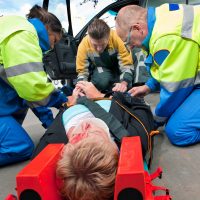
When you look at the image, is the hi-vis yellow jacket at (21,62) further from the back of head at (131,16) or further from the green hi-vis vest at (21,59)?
the back of head at (131,16)

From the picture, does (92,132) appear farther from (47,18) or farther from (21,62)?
(47,18)

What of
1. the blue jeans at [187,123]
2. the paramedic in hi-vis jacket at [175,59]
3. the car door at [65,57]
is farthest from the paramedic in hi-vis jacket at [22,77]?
the car door at [65,57]

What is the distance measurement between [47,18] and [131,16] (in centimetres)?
58

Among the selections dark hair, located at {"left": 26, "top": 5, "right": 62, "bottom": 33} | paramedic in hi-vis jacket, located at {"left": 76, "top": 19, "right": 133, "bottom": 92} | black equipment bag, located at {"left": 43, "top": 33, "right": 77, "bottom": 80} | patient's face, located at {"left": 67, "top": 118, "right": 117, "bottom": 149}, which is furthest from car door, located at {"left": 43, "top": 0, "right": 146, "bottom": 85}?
patient's face, located at {"left": 67, "top": 118, "right": 117, "bottom": 149}

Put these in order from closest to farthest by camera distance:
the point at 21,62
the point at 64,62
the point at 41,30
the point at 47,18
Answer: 1. the point at 21,62
2. the point at 41,30
3. the point at 47,18
4. the point at 64,62

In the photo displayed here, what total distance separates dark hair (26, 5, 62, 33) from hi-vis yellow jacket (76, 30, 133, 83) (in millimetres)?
1044

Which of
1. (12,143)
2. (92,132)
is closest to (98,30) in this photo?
(12,143)

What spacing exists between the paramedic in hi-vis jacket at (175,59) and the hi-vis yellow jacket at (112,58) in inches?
40.5

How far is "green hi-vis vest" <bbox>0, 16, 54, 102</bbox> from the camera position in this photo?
1952mm

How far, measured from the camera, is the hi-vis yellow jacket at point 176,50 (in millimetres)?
2090

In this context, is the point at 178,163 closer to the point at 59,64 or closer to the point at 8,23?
the point at 8,23

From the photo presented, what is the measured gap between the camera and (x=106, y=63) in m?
3.54

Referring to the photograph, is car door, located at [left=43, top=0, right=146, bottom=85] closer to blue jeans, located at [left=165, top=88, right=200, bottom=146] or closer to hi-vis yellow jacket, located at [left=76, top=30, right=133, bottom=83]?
hi-vis yellow jacket, located at [left=76, top=30, right=133, bottom=83]

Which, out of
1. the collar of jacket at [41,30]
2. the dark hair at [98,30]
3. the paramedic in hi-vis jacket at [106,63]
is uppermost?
the collar of jacket at [41,30]
